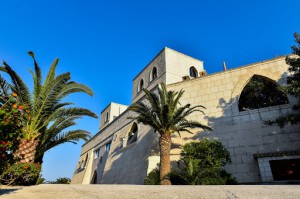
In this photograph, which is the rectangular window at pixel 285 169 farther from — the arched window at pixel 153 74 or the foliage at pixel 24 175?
the arched window at pixel 153 74

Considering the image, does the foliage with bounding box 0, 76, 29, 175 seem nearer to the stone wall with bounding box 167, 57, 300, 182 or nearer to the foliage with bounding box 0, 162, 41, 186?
the foliage with bounding box 0, 162, 41, 186

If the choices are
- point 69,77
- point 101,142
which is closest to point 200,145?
point 69,77

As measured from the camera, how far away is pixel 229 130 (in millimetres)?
15188

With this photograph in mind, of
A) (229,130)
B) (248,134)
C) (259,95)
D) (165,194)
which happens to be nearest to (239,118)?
(229,130)

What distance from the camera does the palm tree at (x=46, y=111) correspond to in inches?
373

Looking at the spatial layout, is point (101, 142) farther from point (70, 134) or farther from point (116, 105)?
point (70, 134)

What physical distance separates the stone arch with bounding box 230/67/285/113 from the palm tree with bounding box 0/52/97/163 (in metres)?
10.4

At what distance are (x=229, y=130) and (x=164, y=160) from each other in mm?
5428

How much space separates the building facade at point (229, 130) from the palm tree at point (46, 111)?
23.4ft

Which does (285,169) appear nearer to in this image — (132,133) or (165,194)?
(165,194)

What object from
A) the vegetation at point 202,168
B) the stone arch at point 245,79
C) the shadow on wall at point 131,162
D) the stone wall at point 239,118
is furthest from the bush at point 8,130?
the stone arch at point 245,79

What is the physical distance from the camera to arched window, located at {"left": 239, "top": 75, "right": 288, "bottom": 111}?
709 inches

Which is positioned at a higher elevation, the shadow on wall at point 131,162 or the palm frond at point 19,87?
the palm frond at point 19,87

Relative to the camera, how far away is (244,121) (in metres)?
15.0
